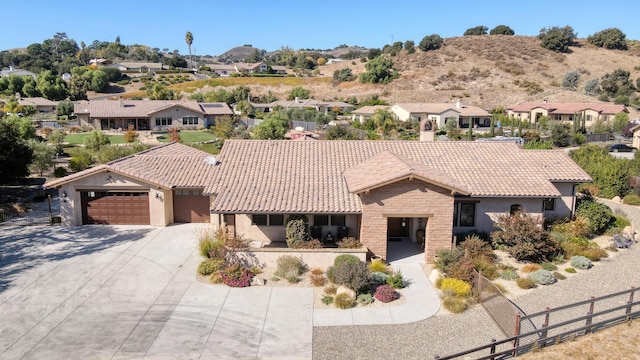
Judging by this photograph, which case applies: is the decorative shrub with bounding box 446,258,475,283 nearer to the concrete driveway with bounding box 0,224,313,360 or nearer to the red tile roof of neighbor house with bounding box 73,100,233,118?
the concrete driveway with bounding box 0,224,313,360

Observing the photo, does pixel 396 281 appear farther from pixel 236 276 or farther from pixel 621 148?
pixel 621 148

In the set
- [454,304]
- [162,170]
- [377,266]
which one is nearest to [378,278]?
[377,266]

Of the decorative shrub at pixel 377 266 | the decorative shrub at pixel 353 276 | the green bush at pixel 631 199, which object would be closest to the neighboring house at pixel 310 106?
the green bush at pixel 631 199

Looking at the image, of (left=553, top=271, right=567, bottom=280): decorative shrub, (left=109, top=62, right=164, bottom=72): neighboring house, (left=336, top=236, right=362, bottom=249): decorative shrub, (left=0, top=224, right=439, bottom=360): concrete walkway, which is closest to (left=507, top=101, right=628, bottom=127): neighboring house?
(left=553, top=271, right=567, bottom=280): decorative shrub

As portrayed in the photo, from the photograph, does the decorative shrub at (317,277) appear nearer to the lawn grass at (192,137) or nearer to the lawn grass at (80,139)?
the lawn grass at (192,137)

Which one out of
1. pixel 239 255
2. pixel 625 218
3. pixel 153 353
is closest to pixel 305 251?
pixel 239 255

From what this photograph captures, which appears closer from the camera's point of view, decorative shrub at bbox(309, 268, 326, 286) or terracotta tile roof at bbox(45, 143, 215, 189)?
decorative shrub at bbox(309, 268, 326, 286)

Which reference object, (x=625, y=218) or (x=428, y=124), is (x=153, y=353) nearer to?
(x=428, y=124)
